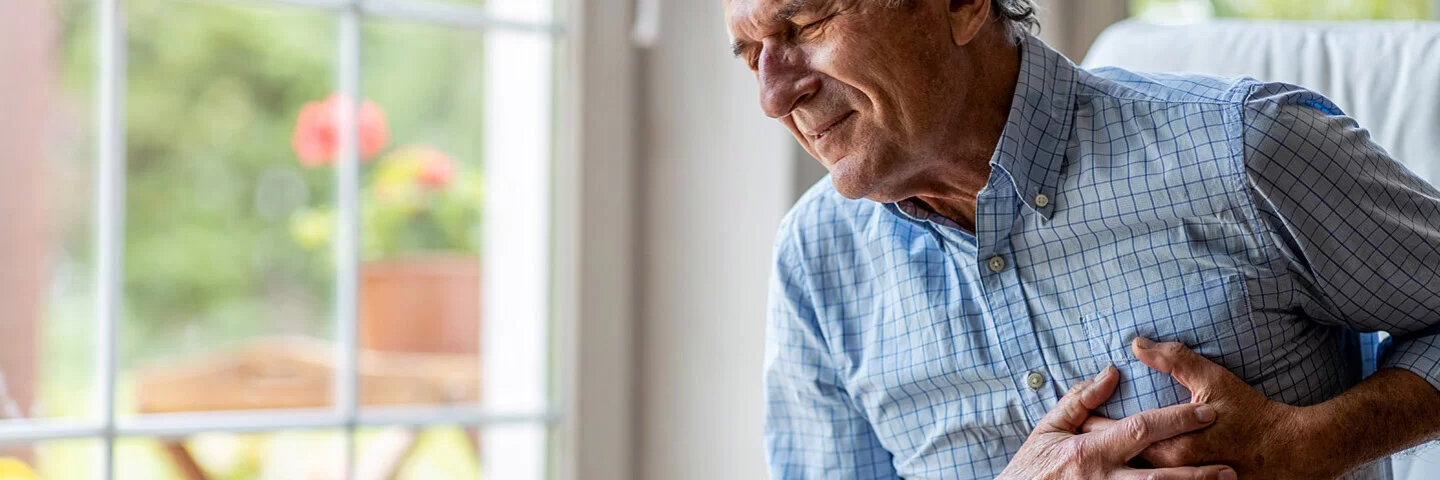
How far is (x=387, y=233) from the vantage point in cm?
211

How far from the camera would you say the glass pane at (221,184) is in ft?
9.25

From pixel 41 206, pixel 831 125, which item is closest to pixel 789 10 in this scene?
pixel 831 125

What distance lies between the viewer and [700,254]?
1597mm

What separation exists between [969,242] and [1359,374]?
0.40 metres

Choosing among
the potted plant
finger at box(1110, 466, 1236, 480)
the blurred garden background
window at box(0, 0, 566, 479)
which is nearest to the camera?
finger at box(1110, 466, 1236, 480)

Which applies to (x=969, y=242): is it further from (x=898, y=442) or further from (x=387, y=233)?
(x=387, y=233)

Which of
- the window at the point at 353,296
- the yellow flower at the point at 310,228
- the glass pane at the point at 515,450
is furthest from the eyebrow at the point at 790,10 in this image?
the yellow flower at the point at 310,228

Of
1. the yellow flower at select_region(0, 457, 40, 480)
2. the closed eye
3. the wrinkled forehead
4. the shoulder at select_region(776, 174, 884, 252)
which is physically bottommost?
the yellow flower at select_region(0, 457, 40, 480)

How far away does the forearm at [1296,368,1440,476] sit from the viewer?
93 cm

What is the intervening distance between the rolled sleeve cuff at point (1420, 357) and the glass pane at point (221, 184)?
2.23 meters

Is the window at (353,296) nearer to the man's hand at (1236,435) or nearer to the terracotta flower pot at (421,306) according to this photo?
the terracotta flower pot at (421,306)

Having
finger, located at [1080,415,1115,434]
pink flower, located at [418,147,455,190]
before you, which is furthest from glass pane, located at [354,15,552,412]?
finger, located at [1080,415,1115,434]

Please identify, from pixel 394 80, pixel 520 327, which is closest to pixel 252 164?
pixel 394 80

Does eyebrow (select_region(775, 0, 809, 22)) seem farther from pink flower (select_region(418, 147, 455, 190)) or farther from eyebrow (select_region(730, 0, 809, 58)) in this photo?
pink flower (select_region(418, 147, 455, 190))
